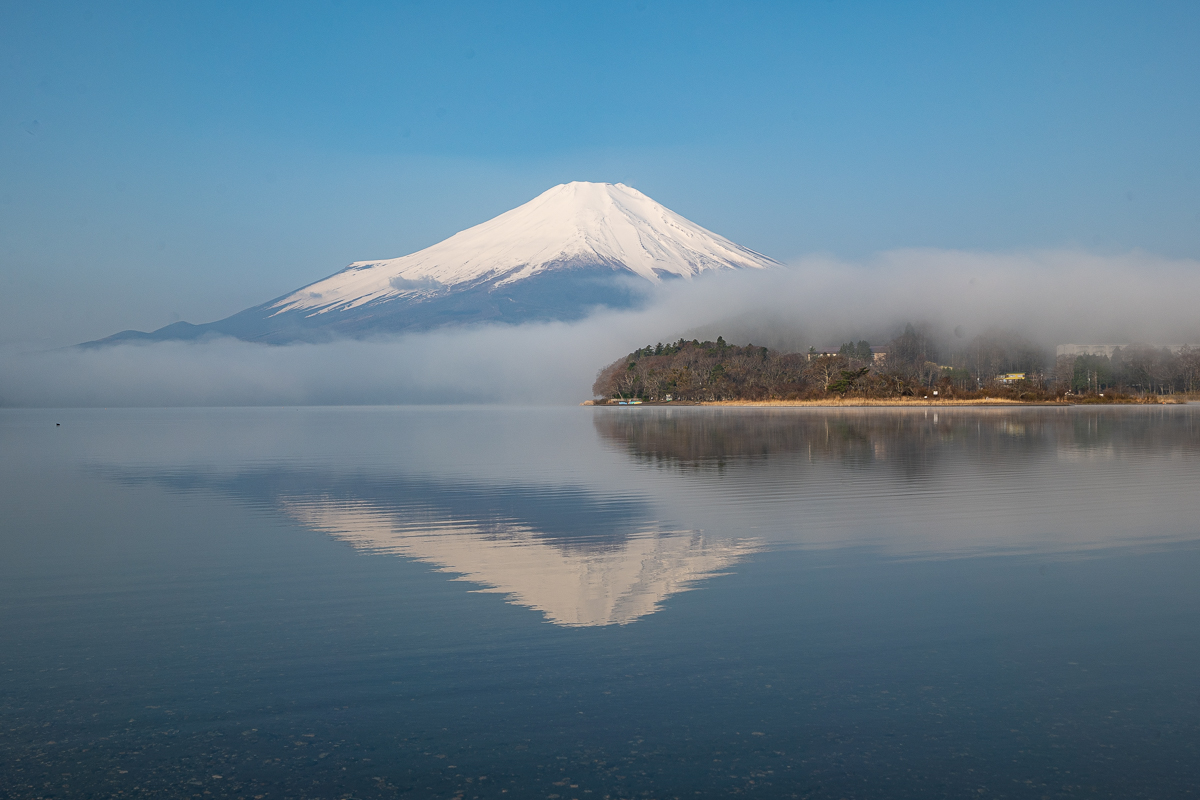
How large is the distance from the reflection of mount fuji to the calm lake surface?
0.33 feet

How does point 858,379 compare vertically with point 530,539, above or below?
above

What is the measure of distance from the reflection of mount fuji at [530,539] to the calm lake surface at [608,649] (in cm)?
10

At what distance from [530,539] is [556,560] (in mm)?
1925

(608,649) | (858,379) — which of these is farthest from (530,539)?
(858,379)

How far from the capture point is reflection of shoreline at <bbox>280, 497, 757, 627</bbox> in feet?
31.8

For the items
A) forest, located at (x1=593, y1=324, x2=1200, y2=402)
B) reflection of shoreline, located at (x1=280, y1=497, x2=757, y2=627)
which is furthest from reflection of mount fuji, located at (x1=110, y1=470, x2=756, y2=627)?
forest, located at (x1=593, y1=324, x2=1200, y2=402)

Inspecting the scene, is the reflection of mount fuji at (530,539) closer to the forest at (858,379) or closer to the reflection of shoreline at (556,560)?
the reflection of shoreline at (556,560)

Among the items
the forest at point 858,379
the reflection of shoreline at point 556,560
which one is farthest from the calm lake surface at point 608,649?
the forest at point 858,379

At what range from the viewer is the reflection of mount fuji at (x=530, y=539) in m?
10.2

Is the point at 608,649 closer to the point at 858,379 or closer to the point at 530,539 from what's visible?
the point at 530,539

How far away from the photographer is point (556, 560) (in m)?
12.2

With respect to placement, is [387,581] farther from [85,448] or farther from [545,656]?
[85,448]

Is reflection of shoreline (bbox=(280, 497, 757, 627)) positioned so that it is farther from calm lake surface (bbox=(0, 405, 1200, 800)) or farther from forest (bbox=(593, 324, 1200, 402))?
forest (bbox=(593, 324, 1200, 402))

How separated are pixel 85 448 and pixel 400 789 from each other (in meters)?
44.4
